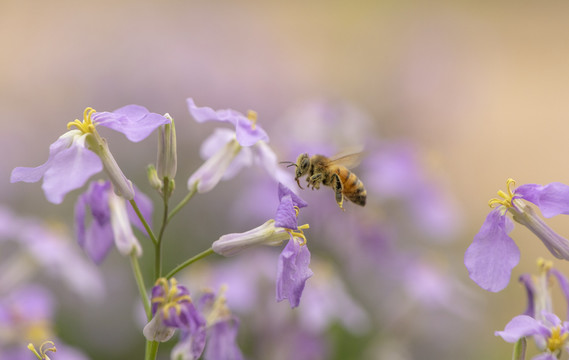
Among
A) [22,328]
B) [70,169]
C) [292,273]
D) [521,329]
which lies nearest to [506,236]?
[521,329]

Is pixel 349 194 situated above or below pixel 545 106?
above

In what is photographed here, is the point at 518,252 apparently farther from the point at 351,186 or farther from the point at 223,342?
the point at 351,186

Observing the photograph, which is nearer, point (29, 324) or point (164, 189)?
point (164, 189)

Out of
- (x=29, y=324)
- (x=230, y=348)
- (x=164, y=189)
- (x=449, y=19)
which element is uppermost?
(x=164, y=189)

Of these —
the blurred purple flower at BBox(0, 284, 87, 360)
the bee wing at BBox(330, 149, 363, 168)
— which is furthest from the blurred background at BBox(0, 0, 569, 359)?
the bee wing at BBox(330, 149, 363, 168)

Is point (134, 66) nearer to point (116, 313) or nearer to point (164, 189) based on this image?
point (116, 313)

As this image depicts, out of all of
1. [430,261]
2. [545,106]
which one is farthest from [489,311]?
[545,106]
